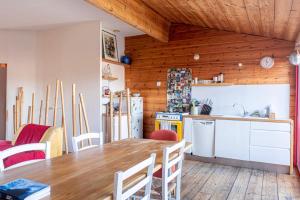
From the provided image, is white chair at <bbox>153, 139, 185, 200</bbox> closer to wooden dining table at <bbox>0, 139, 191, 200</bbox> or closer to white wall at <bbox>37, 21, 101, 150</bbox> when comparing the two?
wooden dining table at <bbox>0, 139, 191, 200</bbox>

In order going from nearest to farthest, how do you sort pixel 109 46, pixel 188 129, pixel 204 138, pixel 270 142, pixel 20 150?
pixel 20 150 < pixel 270 142 < pixel 204 138 < pixel 188 129 < pixel 109 46

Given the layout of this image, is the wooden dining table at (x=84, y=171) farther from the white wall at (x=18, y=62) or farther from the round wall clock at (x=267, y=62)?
the white wall at (x=18, y=62)

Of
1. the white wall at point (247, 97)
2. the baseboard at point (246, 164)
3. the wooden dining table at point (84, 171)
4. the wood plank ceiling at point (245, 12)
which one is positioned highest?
the wood plank ceiling at point (245, 12)

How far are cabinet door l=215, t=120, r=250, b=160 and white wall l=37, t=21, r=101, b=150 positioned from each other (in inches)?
91.9

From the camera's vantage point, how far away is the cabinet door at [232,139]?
425 centimetres

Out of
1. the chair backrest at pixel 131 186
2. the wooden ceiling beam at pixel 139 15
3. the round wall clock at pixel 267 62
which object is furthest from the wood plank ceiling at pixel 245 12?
the chair backrest at pixel 131 186

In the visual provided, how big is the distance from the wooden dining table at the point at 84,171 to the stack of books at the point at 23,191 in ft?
0.17

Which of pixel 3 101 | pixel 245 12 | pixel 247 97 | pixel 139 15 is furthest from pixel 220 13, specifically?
pixel 3 101

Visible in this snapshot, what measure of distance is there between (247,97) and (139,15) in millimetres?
2574

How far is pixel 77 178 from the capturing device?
1.50 m

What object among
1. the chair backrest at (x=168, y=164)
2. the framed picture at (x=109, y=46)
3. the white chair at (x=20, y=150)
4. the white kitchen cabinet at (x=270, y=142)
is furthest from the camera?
the framed picture at (x=109, y=46)

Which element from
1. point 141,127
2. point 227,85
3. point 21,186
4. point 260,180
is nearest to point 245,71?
point 227,85

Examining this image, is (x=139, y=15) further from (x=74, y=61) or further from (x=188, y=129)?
(x=188, y=129)

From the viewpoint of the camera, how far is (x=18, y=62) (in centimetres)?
555
